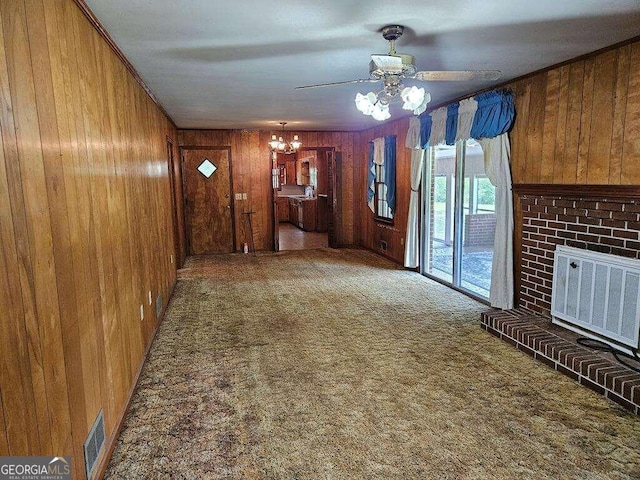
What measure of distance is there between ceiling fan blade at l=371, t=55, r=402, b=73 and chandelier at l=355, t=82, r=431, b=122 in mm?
132

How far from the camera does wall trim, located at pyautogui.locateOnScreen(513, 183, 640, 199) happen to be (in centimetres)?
305

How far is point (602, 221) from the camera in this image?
3324 millimetres

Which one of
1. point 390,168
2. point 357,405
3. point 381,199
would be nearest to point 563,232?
point 357,405

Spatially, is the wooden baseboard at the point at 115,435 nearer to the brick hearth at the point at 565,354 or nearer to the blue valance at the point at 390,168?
the brick hearth at the point at 565,354

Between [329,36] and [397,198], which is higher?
[329,36]

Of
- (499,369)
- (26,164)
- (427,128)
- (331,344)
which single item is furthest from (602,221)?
(26,164)

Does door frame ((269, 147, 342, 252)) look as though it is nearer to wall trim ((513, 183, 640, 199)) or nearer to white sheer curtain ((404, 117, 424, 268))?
white sheer curtain ((404, 117, 424, 268))

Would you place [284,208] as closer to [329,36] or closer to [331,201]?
[331,201]

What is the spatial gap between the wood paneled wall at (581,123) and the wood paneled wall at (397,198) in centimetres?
246

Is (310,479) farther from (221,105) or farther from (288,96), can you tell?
(221,105)

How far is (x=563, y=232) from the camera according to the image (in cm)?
370

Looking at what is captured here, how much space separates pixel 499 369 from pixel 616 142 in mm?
1960

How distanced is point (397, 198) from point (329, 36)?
4387 millimetres

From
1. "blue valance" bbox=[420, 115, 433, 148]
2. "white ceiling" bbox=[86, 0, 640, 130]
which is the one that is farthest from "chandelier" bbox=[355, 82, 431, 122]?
"blue valance" bbox=[420, 115, 433, 148]
